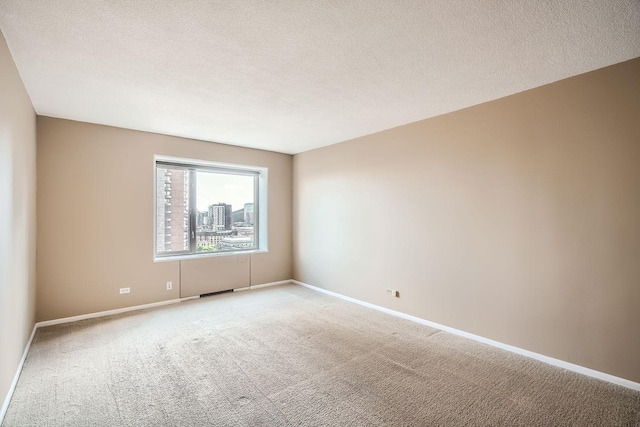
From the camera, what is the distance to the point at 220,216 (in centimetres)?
525

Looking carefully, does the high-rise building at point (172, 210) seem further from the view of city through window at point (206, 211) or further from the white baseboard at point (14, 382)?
the white baseboard at point (14, 382)

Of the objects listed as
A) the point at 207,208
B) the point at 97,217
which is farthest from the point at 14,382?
the point at 207,208

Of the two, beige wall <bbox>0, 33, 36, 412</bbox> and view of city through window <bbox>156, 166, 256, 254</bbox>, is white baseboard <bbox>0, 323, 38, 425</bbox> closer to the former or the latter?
beige wall <bbox>0, 33, 36, 412</bbox>

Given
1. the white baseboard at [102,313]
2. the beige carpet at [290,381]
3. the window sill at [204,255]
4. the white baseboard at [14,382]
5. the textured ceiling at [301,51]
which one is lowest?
the beige carpet at [290,381]

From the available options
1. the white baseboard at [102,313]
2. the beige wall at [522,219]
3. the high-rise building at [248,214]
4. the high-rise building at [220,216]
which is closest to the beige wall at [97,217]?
the white baseboard at [102,313]

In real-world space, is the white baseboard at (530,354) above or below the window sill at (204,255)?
below

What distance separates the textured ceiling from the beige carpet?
2540mm

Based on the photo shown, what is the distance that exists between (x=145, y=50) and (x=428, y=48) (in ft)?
6.72

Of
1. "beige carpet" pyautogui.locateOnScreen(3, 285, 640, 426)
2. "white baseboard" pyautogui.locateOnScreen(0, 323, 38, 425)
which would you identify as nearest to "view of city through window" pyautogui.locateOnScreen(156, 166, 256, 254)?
"beige carpet" pyautogui.locateOnScreen(3, 285, 640, 426)

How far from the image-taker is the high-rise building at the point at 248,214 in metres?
5.63

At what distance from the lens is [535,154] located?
2818 millimetres

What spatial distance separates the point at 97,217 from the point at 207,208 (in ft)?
5.08

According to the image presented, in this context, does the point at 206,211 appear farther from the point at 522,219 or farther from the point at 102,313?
the point at 522,219

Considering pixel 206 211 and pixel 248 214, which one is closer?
pixel 206 211
